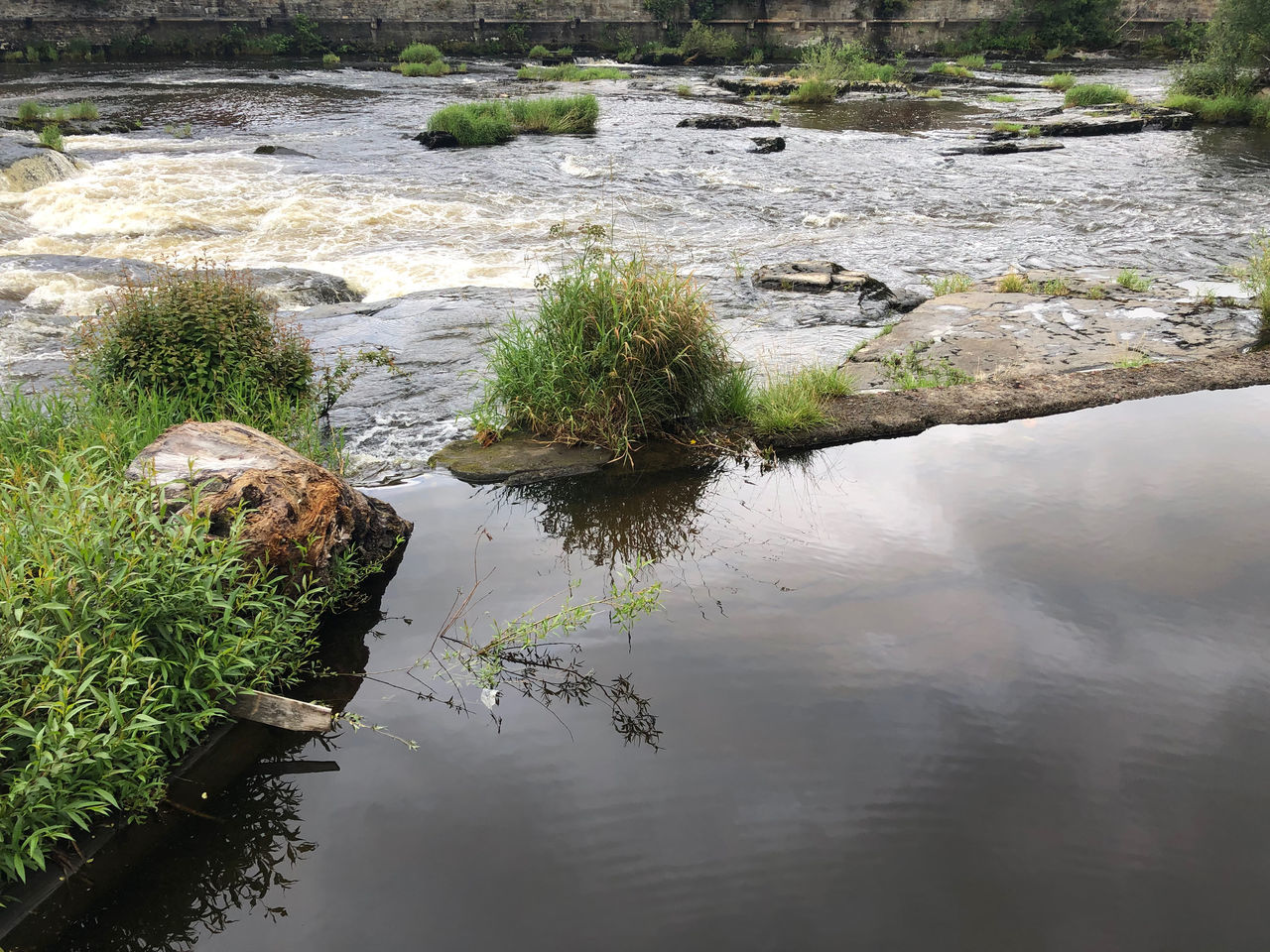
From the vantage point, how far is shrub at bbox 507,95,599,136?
21.2 meters

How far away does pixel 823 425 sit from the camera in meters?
6.46

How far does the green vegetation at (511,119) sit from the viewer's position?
63.1ft

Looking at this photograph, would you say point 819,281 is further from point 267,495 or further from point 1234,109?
point 1234,109

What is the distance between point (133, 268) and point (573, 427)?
22.3 ft

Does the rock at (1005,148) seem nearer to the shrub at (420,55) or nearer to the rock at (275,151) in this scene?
the rock at (275,151)

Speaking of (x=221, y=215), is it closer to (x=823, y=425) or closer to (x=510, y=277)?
(x=510, y=277)

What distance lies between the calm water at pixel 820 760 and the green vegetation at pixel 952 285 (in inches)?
168

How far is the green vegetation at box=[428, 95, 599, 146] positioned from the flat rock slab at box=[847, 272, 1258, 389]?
1323 cm

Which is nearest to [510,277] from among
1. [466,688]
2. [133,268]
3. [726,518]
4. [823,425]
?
[133,268]

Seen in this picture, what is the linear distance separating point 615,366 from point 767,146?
14.1 meters

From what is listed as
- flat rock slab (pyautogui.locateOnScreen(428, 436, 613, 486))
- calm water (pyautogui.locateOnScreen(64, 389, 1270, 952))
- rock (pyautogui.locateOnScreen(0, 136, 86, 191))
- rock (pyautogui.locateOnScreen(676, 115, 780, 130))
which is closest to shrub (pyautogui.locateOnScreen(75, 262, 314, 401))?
flat rock slab (pyautogui.locateOnScreen(428, 436, 613, 486))

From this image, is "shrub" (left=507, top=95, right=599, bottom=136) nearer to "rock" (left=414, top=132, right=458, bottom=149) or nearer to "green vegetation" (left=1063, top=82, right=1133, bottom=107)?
"rock" (left=414, top=132, right=458, bottom=149)

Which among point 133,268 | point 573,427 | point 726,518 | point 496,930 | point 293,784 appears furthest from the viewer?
point 133,268

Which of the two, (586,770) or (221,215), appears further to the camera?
(221,215)
